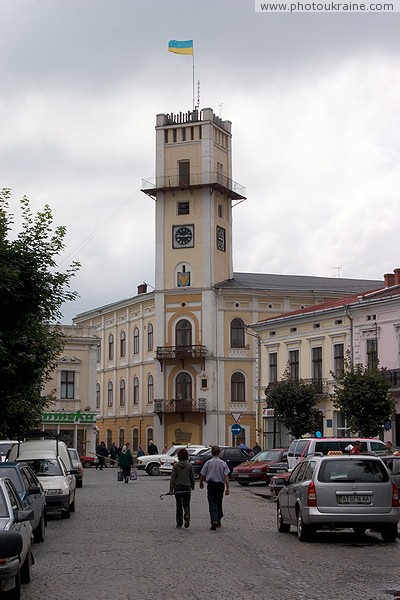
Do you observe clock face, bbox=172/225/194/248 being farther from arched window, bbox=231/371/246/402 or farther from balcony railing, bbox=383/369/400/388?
balcony railing, bbox=383/369/400/388

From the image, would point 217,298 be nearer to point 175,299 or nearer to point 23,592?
point 175,299

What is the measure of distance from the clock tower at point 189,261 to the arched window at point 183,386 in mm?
76

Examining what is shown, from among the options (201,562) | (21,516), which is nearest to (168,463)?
(201,562)

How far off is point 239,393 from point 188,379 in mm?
4036

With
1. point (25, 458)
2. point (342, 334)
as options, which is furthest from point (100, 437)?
point (25, 458)

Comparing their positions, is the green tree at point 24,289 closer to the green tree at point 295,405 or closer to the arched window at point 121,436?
the green tree at point 295,405

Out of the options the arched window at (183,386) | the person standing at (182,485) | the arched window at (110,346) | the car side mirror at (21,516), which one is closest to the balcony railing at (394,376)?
the arched window at (183,386)

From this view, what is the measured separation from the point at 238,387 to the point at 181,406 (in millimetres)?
4895

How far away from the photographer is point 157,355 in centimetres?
7775

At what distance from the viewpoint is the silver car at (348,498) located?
57.0ft

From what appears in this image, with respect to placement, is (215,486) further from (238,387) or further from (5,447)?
(238,387)

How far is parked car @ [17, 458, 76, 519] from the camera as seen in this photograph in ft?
74.4

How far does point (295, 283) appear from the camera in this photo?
276 feet

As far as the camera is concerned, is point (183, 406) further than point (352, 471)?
Yes
